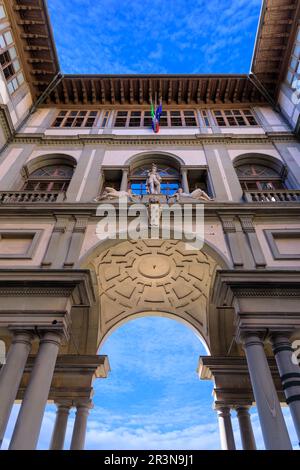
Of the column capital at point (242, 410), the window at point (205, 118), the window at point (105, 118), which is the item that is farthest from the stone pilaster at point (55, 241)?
the window at point (205, 118)

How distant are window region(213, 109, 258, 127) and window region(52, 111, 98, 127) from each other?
719cm

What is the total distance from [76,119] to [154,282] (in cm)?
1069

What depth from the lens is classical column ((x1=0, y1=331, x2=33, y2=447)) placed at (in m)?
6.05

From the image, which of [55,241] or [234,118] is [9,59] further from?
[234,118]

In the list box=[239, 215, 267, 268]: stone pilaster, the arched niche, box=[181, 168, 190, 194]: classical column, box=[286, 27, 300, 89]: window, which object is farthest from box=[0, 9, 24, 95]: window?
box=[286, 27, 300, 89]: window

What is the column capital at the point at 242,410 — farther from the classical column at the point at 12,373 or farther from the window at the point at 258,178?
the window at the point at 258,178

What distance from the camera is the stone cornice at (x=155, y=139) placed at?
569 inches

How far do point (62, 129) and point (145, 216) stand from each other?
912cm

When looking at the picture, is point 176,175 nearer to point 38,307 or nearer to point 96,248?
point 96,248

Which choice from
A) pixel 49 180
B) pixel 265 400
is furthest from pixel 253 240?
pixel 49 180

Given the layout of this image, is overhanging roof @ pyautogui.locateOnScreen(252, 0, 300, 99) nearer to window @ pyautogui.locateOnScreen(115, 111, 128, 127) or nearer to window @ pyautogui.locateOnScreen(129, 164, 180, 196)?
window @ pyautogui.locateOnScreen(115, 111, 128, 127)

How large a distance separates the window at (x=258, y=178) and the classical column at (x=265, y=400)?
25.6ft
